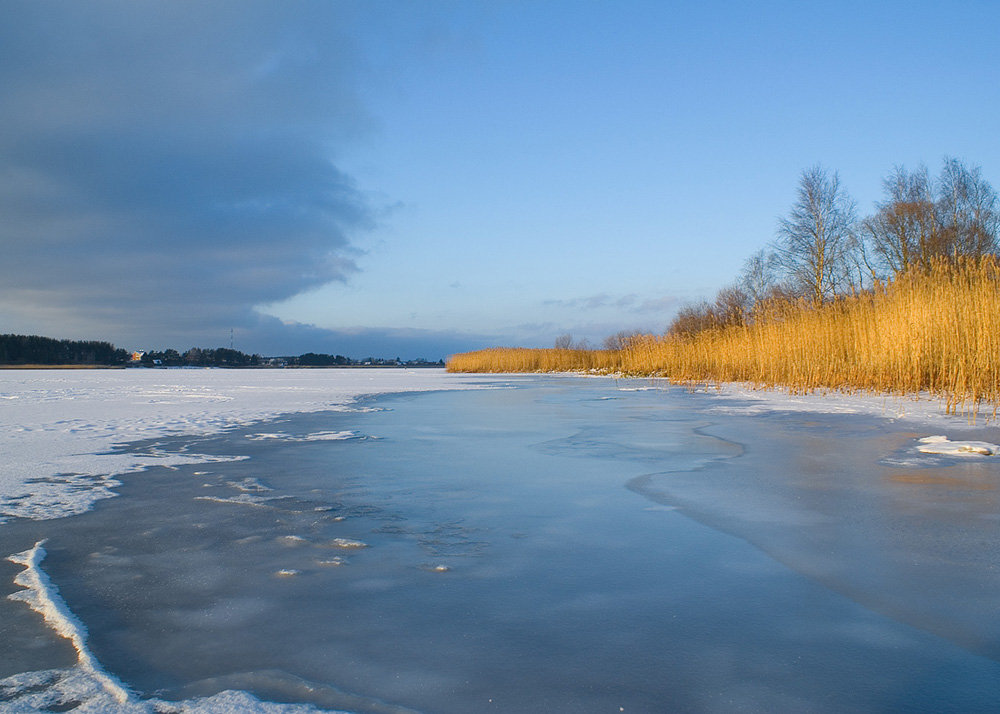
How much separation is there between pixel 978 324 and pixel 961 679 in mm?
6839

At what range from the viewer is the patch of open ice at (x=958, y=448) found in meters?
3.62

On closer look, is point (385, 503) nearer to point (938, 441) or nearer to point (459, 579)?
point (459, 579)

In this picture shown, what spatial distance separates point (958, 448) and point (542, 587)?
3.36 meters

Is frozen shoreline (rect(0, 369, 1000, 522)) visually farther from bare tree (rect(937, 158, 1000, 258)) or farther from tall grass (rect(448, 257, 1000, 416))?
bare tree (rect(937, 158, 1000, 258))

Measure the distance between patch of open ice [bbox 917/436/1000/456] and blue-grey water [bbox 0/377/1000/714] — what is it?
51 cm

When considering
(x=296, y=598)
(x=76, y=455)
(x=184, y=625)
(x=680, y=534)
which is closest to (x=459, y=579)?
(x=296, y=598)

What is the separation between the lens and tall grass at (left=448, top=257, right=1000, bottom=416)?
6.45 m

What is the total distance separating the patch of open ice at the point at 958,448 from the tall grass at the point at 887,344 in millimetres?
1969

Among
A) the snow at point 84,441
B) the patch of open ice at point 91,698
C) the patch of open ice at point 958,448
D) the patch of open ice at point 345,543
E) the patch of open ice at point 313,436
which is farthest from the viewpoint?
the patch of open ice at point 313,436

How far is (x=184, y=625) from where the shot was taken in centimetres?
138

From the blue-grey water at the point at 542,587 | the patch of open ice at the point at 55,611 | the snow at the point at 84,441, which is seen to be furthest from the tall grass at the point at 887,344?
the patch of open ice at the point at 55,611

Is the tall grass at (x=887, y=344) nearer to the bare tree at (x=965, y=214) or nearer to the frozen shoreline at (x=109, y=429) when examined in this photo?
the frozen shoreline at (x=109, y=429)

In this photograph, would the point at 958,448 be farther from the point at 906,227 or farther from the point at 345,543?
the point at 906,227

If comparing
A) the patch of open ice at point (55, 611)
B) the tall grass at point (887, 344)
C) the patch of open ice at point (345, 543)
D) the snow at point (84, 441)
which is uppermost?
the tall grass at point (887, 344)
